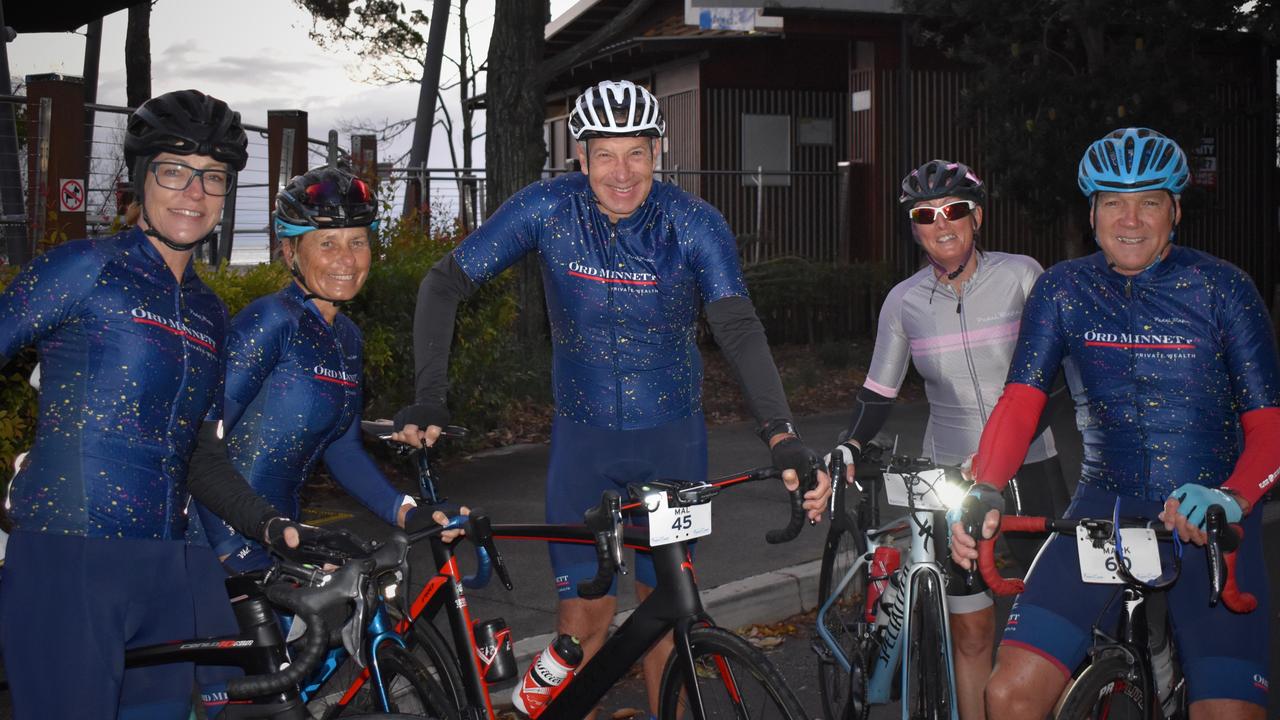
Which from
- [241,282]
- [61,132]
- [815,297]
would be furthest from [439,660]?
[815,297]

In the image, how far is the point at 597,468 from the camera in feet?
14.2

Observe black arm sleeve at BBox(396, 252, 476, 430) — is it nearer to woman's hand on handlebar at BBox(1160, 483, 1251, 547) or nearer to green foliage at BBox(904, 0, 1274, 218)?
woman's hand on handlebar at BBox(1160, 483, 1251, 547)

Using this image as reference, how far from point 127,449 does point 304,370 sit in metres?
0.87

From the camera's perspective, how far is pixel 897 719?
527cm

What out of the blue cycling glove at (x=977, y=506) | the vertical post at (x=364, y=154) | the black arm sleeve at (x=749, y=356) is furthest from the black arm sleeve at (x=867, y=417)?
the vertical post at (x=364, y=154)

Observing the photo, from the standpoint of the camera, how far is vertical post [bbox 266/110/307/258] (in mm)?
10711

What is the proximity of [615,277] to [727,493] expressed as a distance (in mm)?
5163

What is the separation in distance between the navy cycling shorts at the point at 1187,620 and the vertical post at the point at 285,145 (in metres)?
8.52

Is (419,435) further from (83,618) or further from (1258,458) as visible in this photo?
(1258,458)

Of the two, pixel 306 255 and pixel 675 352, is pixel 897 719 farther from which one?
pixel 306 255

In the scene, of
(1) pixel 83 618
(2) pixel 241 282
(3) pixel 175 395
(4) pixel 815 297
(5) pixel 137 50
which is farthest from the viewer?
(5) pixel 137 50

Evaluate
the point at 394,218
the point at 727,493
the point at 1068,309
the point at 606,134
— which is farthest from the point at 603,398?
the point at 394,218

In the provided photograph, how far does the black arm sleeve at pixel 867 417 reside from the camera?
489cm

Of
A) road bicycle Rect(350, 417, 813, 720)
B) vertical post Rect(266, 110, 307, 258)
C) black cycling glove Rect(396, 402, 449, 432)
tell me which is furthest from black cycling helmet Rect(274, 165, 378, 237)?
vertical post Rect(266, 110, 307, 258)
